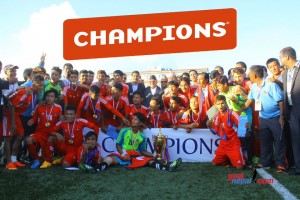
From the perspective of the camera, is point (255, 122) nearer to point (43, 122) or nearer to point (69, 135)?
point (69, 135)

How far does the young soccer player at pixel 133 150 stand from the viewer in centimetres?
548

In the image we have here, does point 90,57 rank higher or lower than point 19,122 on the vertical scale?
higher

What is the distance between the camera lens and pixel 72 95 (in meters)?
6.82

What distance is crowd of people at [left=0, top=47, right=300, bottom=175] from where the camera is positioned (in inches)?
202

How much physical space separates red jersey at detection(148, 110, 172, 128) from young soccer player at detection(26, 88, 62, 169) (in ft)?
6.18

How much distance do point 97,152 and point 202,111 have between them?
7.67ft

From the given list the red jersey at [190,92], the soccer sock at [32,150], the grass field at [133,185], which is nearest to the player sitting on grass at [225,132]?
the grass field at [133,185]

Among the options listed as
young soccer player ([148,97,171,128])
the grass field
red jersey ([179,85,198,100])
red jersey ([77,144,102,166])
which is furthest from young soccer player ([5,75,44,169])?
red jersey ([179,85,198,100])

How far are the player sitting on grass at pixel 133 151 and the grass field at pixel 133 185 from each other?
0.18 m

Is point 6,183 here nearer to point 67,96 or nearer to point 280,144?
point 67,96

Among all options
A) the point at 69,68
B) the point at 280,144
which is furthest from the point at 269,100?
the point at 69,68

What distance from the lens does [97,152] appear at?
219 inches

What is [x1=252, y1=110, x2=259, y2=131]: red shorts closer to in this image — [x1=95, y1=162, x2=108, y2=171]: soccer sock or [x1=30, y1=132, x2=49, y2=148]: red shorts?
[x1=95, y1=162, x2=108, y2=171]: soccer sock

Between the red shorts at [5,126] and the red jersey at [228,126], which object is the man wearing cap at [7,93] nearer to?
the red shorts at [5,126]
